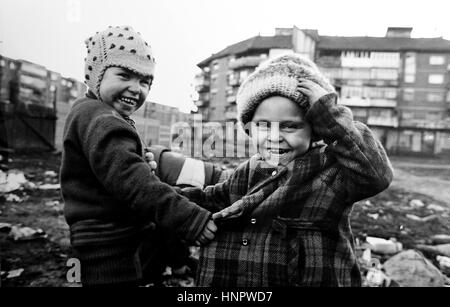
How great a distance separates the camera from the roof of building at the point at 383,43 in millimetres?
1488

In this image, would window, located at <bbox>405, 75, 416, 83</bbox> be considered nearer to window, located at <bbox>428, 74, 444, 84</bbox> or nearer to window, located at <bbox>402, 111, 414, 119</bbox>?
window, located at <bbox>428, 74, 444, 84</bbox>

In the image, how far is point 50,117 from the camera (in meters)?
1.71

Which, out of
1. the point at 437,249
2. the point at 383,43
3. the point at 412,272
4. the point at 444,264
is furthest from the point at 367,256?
the point at 383,43

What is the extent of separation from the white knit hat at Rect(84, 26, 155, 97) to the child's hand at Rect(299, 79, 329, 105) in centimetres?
48

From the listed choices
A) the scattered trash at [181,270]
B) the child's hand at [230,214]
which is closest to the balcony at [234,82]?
the child's hand at [230,214]

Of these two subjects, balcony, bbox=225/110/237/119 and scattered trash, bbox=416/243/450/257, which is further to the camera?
scattered trash, bbox=416/243/450/257

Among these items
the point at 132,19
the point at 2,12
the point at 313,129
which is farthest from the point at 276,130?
the point at 2,12

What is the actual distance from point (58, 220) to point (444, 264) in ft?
7.54

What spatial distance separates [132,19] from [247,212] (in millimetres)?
903

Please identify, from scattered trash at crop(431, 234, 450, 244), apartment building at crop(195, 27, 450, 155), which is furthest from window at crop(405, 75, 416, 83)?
scattered trash at crop(431, 234, 450, 244)

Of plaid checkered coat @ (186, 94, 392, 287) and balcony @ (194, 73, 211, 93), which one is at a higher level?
balcony @ (194, 73, 211, 93)

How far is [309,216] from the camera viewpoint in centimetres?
92

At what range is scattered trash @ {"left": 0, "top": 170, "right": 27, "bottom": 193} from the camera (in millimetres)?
1762
